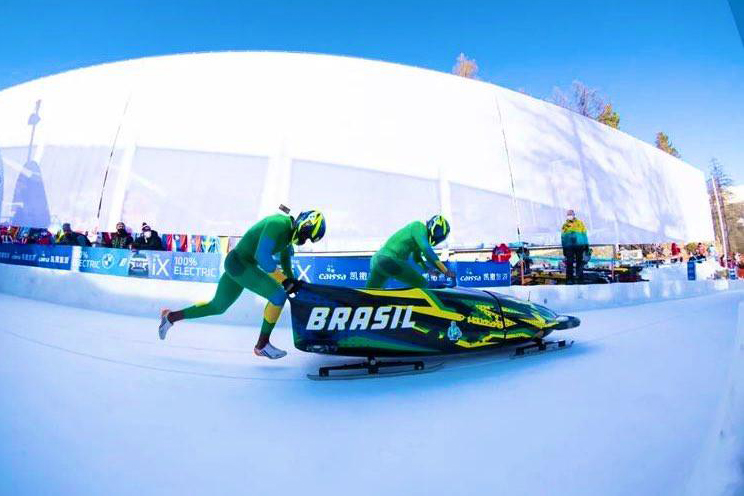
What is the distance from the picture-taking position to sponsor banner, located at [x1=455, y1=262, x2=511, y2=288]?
4910 millimetres

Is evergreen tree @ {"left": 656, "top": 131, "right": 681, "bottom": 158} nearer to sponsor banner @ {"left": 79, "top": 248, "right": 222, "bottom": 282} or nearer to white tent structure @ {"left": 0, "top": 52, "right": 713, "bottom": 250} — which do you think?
white tent structure @ {"left": 0, "top": 52, "right": 713, "bottom": 250}

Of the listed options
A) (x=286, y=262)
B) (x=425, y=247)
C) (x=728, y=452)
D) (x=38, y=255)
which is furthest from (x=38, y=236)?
(x=728, y=452)

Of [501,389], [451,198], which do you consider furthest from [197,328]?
[451,198]

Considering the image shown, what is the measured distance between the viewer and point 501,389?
5.54 feet

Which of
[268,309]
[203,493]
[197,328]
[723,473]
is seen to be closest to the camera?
[723,473]

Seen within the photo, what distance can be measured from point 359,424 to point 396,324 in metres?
0.74

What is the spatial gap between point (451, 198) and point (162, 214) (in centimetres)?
662

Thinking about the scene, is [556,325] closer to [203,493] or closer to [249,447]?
[249,447]

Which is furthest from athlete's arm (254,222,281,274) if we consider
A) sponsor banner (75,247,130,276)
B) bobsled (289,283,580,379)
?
sponsor banner (75,247,130,276)

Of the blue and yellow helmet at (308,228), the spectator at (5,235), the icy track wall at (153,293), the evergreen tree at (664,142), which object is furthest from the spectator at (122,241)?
the evergreen tree at (664,142)

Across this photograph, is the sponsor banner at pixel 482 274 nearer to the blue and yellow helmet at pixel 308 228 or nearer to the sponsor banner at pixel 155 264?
the blue and yellow helmet at pixel 308 228

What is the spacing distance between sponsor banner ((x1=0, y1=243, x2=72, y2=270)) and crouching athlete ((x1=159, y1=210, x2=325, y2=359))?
13.9ft

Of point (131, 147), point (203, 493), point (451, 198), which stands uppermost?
point (131, 147)

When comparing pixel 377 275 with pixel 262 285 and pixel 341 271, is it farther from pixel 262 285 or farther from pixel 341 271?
pixel 341 271
